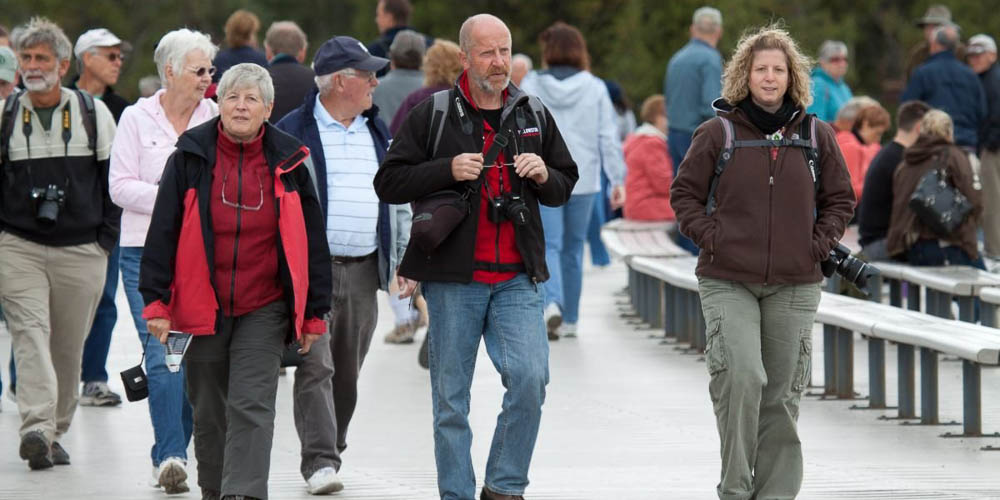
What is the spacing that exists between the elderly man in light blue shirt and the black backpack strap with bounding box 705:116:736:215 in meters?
1.66

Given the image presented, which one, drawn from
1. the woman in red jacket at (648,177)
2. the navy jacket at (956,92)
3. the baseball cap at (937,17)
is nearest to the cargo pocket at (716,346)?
the woman in red jacket at (648,177)

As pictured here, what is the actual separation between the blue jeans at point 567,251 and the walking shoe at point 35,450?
5.12m

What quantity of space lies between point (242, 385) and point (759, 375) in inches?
76.2

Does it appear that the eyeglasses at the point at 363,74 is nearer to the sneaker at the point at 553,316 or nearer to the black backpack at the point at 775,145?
the black backpack at the point at 775,145

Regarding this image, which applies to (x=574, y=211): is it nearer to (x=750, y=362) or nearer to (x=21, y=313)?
(x=21, y=313)

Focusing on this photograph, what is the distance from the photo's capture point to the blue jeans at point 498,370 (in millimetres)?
7199

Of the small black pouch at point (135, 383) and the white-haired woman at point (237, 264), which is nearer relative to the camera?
the white-haired woman at point (237, 264)

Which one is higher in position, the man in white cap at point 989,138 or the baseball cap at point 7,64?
the baseball cap at point 7,64

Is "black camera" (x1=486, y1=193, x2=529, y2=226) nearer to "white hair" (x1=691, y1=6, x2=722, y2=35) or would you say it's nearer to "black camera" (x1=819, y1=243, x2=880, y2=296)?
"black camera" (x1=819, y1=243, x2=880, y2=296)

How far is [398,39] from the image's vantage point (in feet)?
44.6

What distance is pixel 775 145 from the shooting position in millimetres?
7129

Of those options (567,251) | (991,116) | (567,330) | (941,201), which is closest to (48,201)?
(567,251)

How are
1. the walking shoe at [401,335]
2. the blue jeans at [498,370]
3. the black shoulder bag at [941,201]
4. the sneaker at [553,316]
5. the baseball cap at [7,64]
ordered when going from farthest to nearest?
the walking shoe at [401,335]
the sneaker at [553,316]
the black shoulder bag at [941,201]
the baseball cap at [7,64]
the blue jeans at [498,370]

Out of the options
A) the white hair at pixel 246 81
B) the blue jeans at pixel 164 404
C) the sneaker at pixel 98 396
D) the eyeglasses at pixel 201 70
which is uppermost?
the eyeglasses at pixel 201 70
